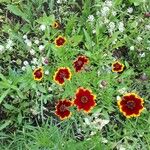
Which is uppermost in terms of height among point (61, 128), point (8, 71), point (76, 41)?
point (76, 41)

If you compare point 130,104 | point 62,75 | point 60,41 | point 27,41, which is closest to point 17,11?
point 27,41

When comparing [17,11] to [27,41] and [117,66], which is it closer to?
[27,41]

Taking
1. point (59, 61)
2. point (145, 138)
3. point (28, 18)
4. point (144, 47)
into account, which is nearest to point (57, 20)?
point (28, 18)

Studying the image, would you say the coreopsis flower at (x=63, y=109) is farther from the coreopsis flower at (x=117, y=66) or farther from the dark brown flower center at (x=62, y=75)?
the coreopsis flower at (x=117, y=66)

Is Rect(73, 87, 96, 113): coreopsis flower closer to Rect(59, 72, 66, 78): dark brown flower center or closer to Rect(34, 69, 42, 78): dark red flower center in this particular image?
Rect(59, 72, 66, 78): dark brown flower center

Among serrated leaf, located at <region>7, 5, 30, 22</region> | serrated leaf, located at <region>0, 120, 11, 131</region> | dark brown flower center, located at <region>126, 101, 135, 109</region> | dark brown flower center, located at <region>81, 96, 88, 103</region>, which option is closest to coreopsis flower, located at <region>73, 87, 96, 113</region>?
dark brown flower center, located at <region>81, 96, 88, 103</region>

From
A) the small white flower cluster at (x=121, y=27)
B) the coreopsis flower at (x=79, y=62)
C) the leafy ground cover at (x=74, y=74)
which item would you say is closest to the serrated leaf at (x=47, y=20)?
the leafy ground cover at (x=74, y=74)

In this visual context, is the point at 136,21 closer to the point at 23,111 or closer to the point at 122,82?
the point at 122,82

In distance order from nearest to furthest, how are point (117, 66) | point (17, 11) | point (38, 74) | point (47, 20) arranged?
1. point (38, 74)
2. point (117, 66)
3. point (47, 20)
4. point (17, 11)

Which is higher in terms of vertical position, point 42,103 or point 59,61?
point 59,61
